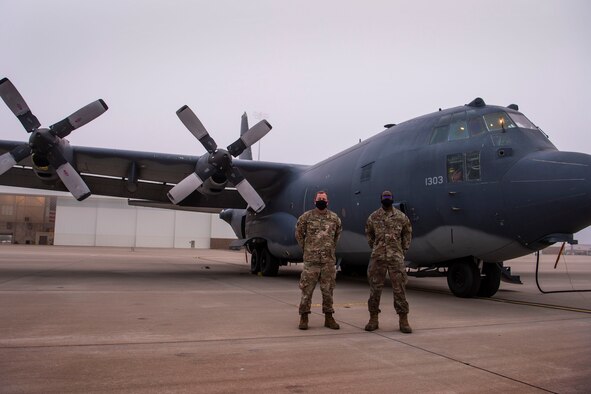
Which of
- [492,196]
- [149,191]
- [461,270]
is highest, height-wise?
[149,191]

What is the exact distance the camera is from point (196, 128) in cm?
A: 1451

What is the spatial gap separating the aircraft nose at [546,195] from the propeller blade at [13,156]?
1275 centimetres

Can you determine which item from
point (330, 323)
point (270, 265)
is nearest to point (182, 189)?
point (270, 265)

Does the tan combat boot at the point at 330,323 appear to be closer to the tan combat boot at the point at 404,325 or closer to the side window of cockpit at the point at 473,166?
the tan combat boot at the point at 404,325

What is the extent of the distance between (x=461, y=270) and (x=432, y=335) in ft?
14.5

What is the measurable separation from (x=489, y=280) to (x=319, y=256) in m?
5.28

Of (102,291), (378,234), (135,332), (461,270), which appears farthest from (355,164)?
(135,332)

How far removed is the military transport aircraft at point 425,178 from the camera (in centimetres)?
816

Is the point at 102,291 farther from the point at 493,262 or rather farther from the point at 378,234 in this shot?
the point at 493,262

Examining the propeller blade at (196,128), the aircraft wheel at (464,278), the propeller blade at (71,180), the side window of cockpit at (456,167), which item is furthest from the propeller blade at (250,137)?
the aircraft wheel at (464,278)

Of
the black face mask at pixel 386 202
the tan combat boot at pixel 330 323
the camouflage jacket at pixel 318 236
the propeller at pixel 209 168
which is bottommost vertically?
the tan combat boot at pixel 330 323

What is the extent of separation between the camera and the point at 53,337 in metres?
5.31

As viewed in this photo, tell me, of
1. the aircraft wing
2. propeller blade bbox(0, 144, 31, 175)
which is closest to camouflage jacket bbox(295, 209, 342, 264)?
the aircraft wing

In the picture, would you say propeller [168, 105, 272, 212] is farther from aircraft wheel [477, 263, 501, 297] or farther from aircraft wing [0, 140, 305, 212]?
aircraft wheel [477, 263, 501, 297]
